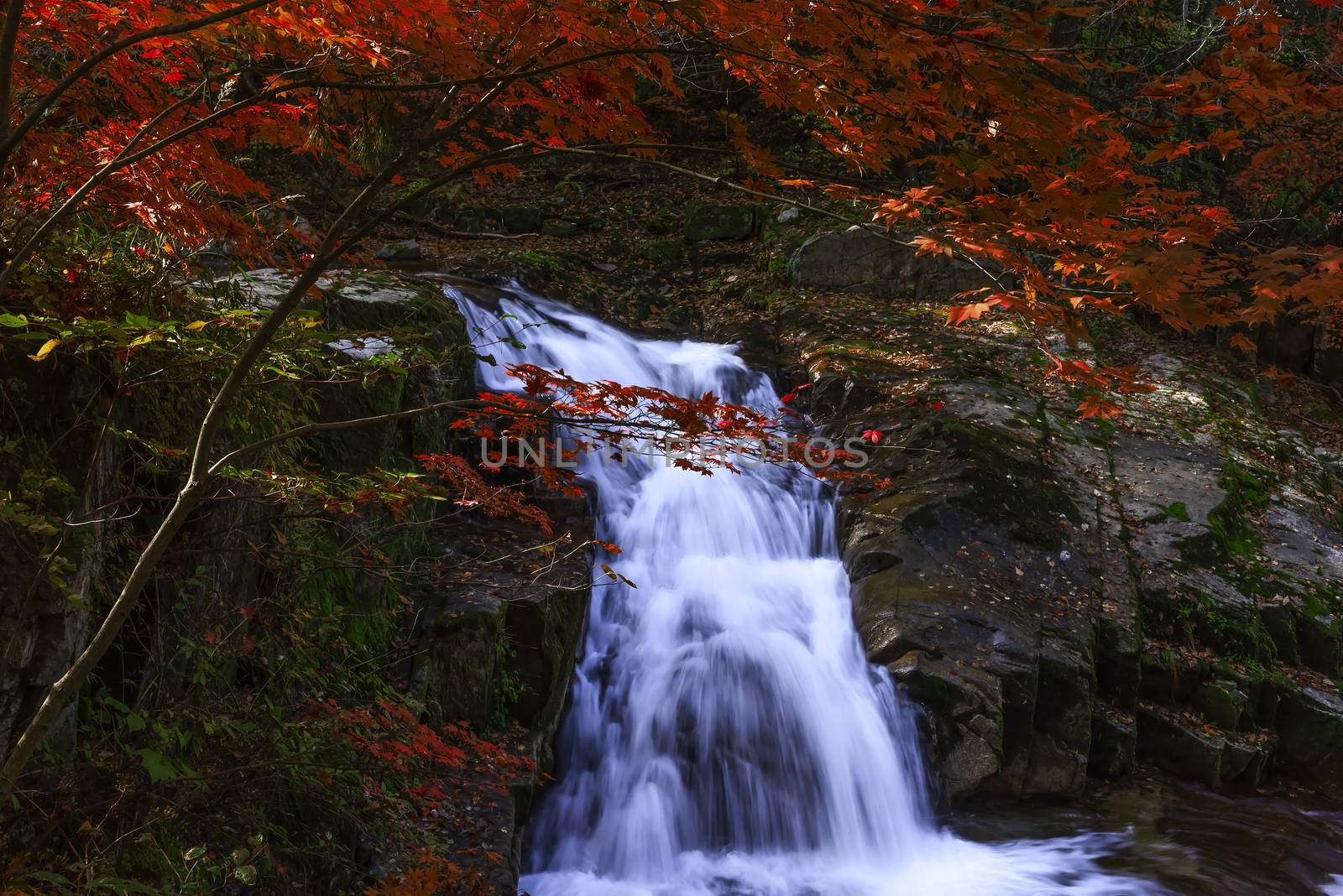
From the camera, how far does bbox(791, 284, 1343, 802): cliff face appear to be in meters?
7.00

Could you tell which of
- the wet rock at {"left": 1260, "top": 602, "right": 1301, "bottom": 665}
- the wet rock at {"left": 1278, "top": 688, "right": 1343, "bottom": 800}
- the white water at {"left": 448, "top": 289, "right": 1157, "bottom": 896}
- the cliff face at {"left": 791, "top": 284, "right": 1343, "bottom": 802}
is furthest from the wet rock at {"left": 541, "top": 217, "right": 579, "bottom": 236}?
the wet rock at {"left": 1278, "top": 688, "right": 1343, "bottom": 800}

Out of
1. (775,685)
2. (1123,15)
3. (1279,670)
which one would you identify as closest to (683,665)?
(775,685)

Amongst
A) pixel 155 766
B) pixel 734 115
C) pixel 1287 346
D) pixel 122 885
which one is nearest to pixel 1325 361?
pixel 1287 346

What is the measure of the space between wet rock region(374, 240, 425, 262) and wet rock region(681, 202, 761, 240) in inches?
194

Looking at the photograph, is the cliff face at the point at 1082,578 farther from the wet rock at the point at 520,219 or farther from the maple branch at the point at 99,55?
the wet rock at the point at 520,219

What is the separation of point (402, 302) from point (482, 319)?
2.14 m

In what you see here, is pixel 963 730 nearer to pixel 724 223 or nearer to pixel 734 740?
pixel 734 740

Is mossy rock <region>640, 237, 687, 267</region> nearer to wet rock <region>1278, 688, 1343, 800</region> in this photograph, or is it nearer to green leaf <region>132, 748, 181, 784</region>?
wet rock <region>1278, 688, 1343, 800</region>

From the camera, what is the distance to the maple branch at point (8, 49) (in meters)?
2.02

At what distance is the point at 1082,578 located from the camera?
804cm

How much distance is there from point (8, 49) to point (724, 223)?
13.5 meters

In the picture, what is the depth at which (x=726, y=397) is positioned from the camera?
10.4 metres

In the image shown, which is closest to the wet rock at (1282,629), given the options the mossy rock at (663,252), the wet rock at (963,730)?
the wet rock at (963,730)

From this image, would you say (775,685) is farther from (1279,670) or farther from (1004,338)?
(1004,338)
